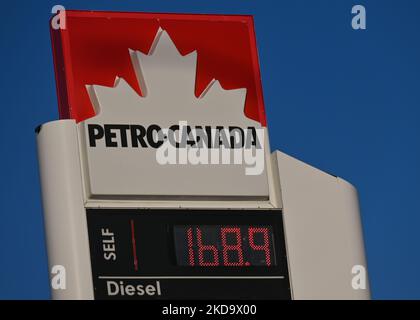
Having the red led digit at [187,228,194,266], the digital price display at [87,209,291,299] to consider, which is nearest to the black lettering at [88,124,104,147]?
the digital price display at [87,209,291,299]

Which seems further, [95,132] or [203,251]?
[95,132]

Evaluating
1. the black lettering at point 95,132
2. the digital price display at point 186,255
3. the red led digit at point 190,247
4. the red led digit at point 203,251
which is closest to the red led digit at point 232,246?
the digital price display at point 186,255

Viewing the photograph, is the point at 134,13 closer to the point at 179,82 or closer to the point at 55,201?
the point at 179,82

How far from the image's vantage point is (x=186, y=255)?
64.8 ft

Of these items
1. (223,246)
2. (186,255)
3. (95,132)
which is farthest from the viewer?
(95,132)

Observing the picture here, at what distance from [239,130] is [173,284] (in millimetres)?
2152

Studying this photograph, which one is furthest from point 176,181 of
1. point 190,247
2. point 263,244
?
point 263,244

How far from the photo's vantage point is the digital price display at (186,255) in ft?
63.8

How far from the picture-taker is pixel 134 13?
2119 centimetres

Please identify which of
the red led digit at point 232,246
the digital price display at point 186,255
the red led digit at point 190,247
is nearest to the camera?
the digital price display at point 186,255

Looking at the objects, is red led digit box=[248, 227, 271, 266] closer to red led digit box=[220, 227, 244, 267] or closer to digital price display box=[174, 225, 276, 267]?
digital price display box=[174, 225, 276, 267]

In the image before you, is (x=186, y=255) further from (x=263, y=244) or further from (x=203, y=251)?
(x=263, y=244)

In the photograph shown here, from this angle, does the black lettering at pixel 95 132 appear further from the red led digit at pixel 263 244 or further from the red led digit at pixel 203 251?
the red led digit at pixel 263 244
